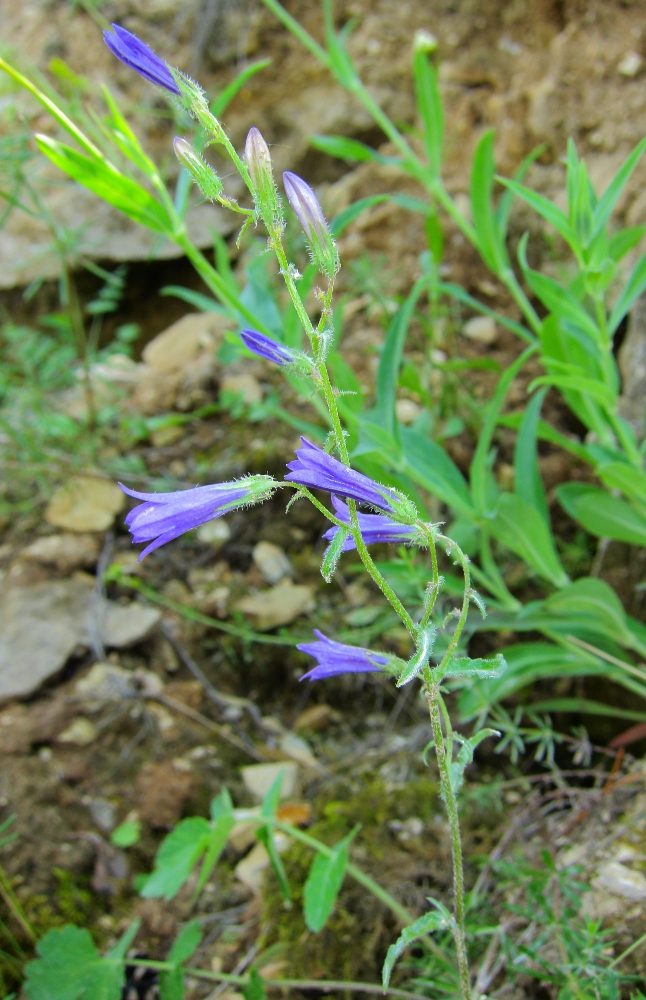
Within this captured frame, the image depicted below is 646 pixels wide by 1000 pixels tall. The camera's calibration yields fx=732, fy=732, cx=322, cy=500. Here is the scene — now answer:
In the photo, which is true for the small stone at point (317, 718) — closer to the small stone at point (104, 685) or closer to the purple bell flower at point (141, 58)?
the small stone at point (104, 685)

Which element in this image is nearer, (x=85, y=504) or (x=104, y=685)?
(x=104, y=685)

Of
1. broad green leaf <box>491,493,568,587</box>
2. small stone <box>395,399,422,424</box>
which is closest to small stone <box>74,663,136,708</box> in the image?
broad green leaf <box>491,493,568,587</box>

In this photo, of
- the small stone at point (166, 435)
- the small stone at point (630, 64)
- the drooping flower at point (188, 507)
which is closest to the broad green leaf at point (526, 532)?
the drooping flower at point (188, 507)

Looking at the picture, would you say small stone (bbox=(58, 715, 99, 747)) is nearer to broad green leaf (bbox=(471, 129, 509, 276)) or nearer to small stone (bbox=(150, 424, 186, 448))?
small stone (bbox=(150, 424, 186, 448))

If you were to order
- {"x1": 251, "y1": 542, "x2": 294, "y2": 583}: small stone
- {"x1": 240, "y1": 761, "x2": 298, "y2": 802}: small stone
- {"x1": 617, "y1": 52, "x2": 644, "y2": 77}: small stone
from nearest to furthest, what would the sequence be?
{"x1": 240, "y1": 761, "x2": 298, "y2": 802}: small stone → {"x1": 251, "y1": 542, "x2": 294, "y2": 583}: small stone → {"x1": 617, "y1": 52, "x2": 644, "y2": 77}: small stone

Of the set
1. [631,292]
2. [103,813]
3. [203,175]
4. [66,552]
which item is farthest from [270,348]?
[66,552]

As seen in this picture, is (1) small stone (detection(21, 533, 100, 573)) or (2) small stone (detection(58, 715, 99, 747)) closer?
(2) small stone (detection(58, 715, 99, 747))

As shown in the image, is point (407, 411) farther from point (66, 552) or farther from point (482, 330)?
point (66, 552)
